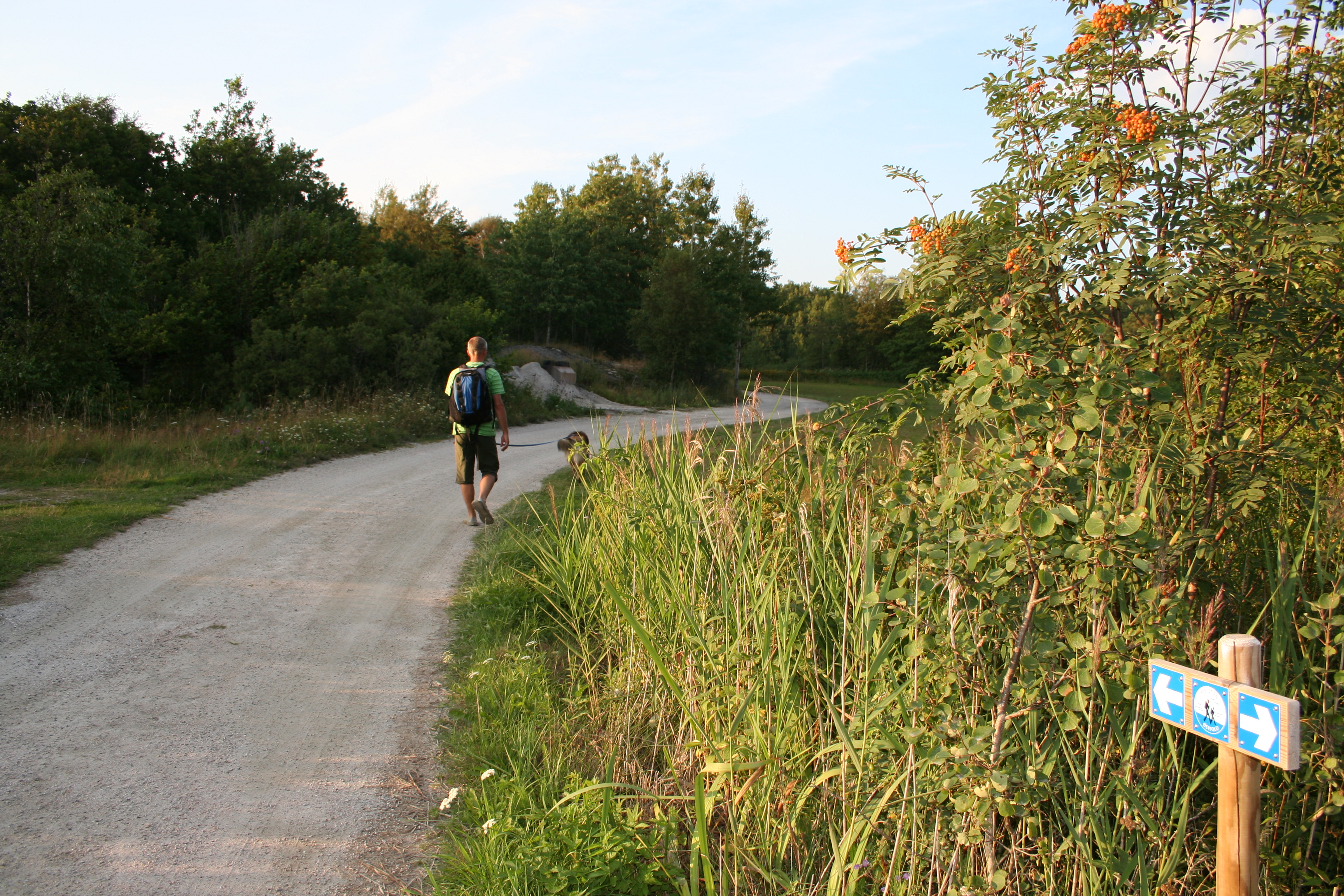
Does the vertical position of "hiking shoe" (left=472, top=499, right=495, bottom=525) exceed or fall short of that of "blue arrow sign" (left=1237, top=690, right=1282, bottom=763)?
it falls short

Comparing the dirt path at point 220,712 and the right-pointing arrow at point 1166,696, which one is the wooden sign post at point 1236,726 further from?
the dirt path at point 220,712

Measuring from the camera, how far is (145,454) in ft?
36.9

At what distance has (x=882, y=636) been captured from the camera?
3.31 metres

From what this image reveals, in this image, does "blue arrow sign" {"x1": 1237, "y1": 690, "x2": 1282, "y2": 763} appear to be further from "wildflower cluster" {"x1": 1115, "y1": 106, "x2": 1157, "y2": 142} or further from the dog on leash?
the dog on leash

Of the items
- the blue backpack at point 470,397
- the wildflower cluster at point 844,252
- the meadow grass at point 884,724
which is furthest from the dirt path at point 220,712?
the wildflower cluster at point 844,252

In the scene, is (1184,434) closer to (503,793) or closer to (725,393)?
(503,793)

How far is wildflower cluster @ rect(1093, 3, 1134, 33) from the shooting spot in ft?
12.0

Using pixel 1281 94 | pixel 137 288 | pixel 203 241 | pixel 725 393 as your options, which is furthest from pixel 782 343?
pixel 1281 94

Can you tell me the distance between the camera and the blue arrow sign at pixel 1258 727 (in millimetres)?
1678

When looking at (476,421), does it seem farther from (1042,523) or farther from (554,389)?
(554,389)

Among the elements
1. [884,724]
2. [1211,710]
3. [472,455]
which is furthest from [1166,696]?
[472,455]

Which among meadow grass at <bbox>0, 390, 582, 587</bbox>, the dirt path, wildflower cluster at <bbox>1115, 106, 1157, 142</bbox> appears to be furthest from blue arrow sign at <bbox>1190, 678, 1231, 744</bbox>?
meadow grass at <bbox>0, 390, 582, 587</bbox>

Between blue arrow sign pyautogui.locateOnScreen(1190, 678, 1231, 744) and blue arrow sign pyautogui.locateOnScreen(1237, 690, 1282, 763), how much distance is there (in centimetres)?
3

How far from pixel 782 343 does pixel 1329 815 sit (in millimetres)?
70970
